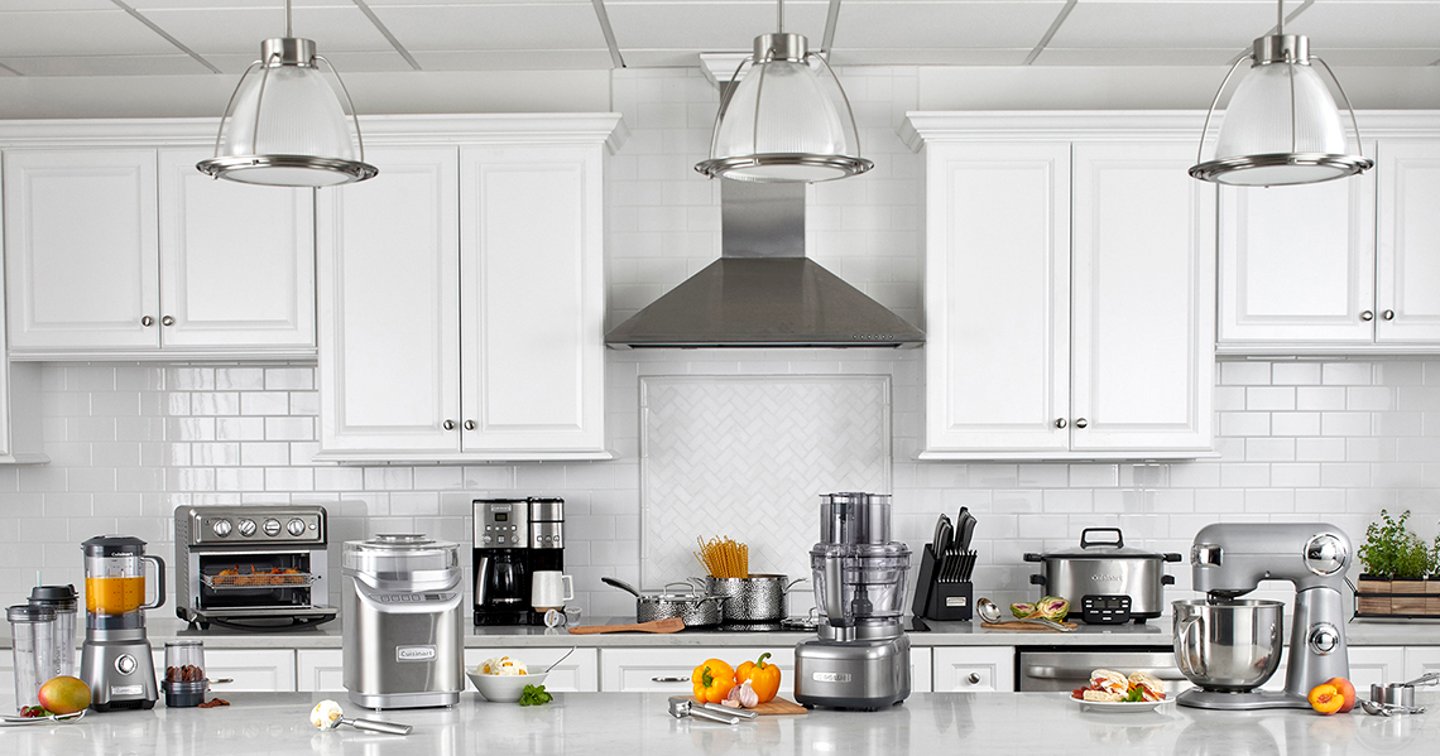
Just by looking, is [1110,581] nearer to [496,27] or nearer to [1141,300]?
[1141,300]

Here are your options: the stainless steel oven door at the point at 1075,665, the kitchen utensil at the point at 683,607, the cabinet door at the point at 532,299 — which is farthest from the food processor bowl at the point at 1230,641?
the cabinet door at the point at 532,299

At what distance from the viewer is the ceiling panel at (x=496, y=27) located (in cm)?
443

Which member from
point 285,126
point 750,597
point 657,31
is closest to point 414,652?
point 285,126

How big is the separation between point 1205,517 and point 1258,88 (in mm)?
2956

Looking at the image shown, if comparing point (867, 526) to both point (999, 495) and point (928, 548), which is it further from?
point (999, 495)

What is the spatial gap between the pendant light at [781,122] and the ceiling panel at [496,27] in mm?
2013

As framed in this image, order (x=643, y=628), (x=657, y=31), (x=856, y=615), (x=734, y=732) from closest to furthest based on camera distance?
(x=734, y=732) → (x=856, y=615) → (x=643, y=628) → (x=657, y=31)

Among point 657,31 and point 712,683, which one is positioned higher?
point 657,31

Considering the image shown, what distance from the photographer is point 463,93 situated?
17.1 ft

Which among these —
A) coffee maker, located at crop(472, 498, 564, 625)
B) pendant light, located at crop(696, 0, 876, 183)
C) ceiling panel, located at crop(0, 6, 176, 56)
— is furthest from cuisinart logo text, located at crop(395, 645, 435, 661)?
ceiling panel, located at crop(0, 6, 176, 56)

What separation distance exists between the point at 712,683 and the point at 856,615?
1.12ft

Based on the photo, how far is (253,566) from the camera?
4.81 meters

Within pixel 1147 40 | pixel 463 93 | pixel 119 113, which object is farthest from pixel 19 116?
pixel 1147 40

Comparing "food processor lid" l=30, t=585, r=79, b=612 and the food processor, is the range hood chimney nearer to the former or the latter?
the food processor
